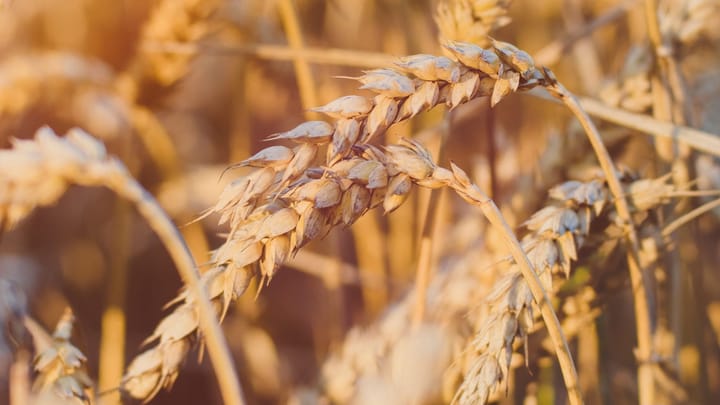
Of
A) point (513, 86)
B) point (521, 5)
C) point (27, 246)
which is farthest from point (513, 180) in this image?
point (27, 246)

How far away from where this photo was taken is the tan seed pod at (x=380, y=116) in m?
0.51

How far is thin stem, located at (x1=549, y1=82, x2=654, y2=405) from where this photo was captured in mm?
597

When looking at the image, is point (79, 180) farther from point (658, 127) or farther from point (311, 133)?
point (658, 127)

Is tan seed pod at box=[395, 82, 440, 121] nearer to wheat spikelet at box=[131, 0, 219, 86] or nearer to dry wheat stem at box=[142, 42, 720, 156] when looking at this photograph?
dry wheat stem at box=[142, 42, 720, 156]

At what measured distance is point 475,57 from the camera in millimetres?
534

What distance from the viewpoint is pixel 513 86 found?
535 mm

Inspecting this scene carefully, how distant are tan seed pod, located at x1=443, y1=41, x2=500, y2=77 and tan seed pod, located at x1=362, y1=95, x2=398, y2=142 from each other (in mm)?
67

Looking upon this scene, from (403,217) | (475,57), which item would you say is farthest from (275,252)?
(403,217)

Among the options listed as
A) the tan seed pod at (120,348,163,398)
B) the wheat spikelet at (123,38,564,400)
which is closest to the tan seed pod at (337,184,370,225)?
the wheat spikelet at (123,38,564,400)

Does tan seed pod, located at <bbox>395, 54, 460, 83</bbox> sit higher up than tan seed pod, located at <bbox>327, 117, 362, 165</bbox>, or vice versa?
tan seed pod, located at <bbox>395, 54, 460, 83</bbox>

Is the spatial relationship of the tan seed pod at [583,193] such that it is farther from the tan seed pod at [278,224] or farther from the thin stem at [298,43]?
the thin stem at [298,43]

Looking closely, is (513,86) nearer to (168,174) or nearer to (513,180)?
(513,180)

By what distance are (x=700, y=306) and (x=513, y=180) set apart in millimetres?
349

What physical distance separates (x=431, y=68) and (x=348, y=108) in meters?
0.08
